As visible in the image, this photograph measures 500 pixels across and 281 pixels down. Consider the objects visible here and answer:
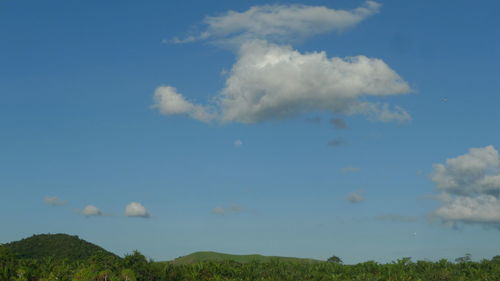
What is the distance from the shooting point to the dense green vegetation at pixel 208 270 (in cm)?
4188

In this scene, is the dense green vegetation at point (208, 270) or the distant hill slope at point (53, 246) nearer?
the dense green vegetation at point (208, 270)

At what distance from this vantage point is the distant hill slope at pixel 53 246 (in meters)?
126

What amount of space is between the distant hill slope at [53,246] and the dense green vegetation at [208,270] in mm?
75785

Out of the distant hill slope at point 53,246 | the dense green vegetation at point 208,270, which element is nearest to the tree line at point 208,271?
the dense green vegetation at point 208,270

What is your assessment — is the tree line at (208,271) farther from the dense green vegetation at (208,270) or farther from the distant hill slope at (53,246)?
the distant hill slope at (53,246)

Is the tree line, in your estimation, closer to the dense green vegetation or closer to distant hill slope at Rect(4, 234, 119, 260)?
the dense green vegetation

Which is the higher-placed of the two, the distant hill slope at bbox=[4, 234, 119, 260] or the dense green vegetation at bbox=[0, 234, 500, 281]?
the distant hill slope at bbox=[4, 234, 119, 260]

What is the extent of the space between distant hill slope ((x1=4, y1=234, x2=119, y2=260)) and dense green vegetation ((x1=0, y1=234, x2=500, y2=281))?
75.8 metres

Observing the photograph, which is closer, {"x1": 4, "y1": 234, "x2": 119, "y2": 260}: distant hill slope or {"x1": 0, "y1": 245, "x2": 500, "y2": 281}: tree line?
{"x1": 0, "y1": 245, "x2": 500, "y2": 281}: tree line

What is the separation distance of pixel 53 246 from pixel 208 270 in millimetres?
93264

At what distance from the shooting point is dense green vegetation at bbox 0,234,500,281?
41875 millimetres

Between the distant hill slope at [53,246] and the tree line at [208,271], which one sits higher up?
the distant hill slope at [53,246]

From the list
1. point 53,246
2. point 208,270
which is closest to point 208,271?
point 208,270

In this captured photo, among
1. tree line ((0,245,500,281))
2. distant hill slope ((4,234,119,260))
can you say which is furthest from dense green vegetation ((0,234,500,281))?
distant hill slope ((4,234,119,260))
